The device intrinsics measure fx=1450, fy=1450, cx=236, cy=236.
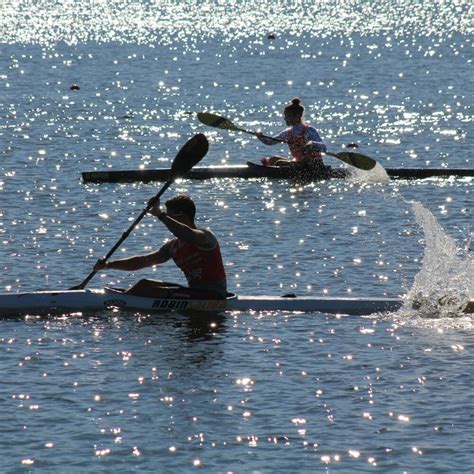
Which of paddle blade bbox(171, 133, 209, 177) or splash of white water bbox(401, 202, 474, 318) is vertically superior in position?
paddle blade bbox(171, 133, 209, 177)

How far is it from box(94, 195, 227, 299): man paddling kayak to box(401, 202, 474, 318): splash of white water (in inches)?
101

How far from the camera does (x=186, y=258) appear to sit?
62.2ft

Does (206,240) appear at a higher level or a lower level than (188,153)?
lower

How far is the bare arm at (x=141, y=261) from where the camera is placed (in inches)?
752

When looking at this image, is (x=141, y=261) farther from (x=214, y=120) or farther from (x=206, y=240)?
(x=214, y=120)

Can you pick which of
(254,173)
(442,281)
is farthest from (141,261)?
(254,173)

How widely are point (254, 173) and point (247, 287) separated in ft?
34.2

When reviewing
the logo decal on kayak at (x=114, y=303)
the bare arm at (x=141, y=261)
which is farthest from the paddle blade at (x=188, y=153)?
the logo decal on kayak at (x=114, y=303)

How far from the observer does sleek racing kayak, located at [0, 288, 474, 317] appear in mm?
19141

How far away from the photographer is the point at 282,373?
16656 mm

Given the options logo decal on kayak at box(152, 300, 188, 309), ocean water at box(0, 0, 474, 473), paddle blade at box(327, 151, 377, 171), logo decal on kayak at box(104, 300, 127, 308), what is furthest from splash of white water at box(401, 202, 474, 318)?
logo decal on kayak at box(104, 300, 127, 308)

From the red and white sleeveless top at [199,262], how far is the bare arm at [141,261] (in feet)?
0.41

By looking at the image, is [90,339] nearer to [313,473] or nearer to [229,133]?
[313,473]

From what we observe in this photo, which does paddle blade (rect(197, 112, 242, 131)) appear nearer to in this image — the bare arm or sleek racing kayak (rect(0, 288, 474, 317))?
the bare arm
